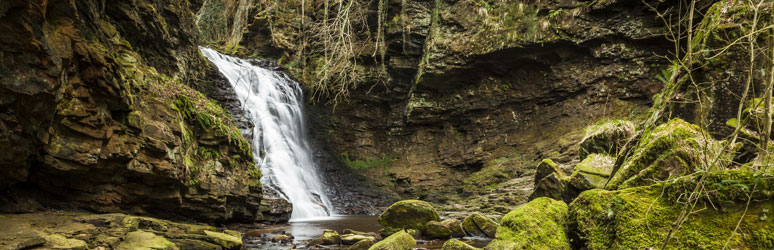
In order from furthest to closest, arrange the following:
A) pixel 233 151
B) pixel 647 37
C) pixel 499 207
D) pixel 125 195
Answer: pixel 647 37 → pixel 499 207 → pixel 233 151 → pixel 125 195

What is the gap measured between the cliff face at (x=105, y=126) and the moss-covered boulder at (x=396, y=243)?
3.43 m

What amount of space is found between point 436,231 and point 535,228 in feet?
9.49

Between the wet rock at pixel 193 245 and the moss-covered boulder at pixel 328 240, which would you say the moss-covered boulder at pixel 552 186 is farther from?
the wet rock at pixel 193 245

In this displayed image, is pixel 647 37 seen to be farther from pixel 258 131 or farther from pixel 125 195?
pixel 125 195

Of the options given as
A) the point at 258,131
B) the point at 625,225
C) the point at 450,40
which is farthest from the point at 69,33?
the point at 450,40

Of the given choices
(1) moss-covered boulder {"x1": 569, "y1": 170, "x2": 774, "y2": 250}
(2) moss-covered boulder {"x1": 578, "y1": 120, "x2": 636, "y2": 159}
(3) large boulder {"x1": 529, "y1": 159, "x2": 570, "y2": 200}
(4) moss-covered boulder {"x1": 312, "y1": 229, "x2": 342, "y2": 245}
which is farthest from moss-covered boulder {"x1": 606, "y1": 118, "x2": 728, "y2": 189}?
(4) moss-covered boulder {"x1": 312, "y1": 229, "x2": 342, "y2": 245}

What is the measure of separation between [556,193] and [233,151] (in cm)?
631

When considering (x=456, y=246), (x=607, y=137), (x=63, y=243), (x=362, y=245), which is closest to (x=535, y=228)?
(x=456, y=246)

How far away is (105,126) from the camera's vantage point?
5.32 m

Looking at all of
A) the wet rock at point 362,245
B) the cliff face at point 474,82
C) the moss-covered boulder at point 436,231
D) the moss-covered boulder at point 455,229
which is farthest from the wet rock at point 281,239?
the cliff face at point 474,82

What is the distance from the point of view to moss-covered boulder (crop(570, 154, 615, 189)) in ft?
19.9

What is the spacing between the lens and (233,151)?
8156mm

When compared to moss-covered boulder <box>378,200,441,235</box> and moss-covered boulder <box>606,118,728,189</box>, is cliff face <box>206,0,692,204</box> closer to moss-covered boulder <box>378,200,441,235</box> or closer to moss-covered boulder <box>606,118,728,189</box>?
moss-covered boulder <box>378,200,441,235</box>

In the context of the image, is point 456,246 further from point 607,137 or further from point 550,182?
point 607,137
